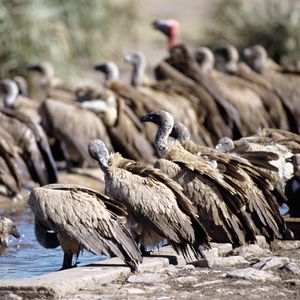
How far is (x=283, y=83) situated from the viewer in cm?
2075

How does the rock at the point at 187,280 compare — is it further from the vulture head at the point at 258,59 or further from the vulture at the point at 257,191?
the vulture head at the point at 258,59

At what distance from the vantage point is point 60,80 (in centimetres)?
2334

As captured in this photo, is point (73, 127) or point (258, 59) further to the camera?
point (258, 59)

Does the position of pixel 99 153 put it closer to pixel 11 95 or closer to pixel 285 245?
A: pixel 285 245

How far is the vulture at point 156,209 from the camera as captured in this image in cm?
824

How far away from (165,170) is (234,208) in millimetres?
663

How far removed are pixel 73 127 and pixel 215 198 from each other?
27.6 feet

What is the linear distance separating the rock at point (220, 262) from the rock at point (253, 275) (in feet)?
1.36

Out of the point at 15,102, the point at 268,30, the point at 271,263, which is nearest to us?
the point at 271,263

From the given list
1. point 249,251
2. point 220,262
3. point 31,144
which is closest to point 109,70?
point 31,144

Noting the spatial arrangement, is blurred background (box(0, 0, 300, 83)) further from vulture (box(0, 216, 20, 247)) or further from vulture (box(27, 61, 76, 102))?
vulture (box(0, 216, 20, 247))

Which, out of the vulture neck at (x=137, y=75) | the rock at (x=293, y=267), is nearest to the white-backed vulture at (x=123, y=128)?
the vulture neck at (x=137, y=75)

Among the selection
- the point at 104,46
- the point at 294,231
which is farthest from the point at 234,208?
the point at 104,46

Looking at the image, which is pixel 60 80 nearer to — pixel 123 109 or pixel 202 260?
pixel 123 109
